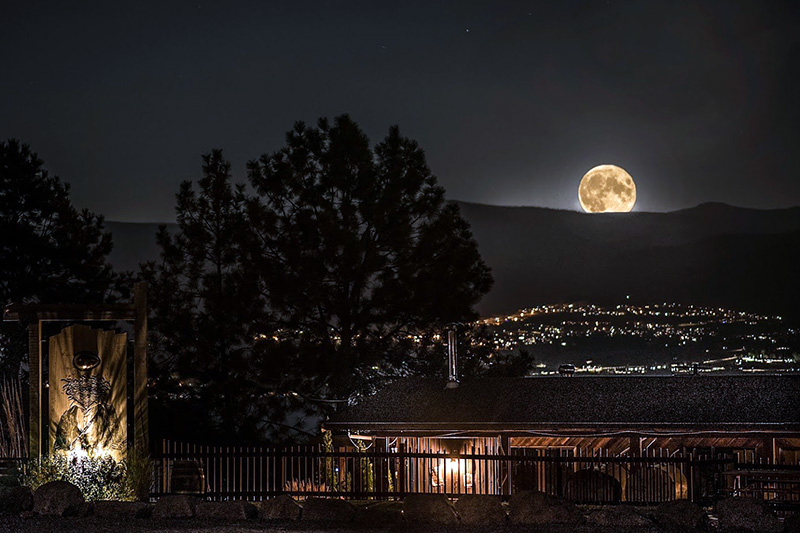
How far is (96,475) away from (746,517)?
10044 mm

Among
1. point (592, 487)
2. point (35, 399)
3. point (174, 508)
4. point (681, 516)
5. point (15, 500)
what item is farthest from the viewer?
point (592, 487)

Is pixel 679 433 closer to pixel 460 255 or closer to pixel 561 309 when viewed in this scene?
pixel 460 255

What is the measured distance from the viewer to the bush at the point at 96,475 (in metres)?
18.0

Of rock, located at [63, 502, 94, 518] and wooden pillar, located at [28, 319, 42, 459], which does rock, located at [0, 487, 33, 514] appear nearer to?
rock, located at [63, 502, 94, 518]

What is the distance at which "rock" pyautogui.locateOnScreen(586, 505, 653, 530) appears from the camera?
1477 centimetres

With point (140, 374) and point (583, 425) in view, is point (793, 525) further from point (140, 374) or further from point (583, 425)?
point (140, 374)

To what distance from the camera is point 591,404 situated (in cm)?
2398

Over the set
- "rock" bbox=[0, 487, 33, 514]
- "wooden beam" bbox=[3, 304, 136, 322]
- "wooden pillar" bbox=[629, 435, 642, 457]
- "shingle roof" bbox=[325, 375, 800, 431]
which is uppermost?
"wooden beam" bbox=[3, 304, 136, 322]

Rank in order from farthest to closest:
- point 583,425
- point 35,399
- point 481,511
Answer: point 583,425, point 35,399, point 481,511

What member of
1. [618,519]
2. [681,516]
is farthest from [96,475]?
[681,516]

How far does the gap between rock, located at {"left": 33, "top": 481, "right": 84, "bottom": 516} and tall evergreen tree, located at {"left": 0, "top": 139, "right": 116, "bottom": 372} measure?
62.5 feet

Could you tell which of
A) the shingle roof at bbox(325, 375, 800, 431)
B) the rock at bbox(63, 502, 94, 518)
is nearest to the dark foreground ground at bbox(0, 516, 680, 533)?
the rock at bbox(63, 502, 94, 518)

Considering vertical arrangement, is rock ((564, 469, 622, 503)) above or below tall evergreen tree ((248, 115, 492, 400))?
below

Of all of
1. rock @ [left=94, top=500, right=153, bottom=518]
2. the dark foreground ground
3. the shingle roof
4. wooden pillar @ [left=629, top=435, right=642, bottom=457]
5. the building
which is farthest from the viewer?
wooden pillar @ [left=629, top=435, right=642, bottom=457]
